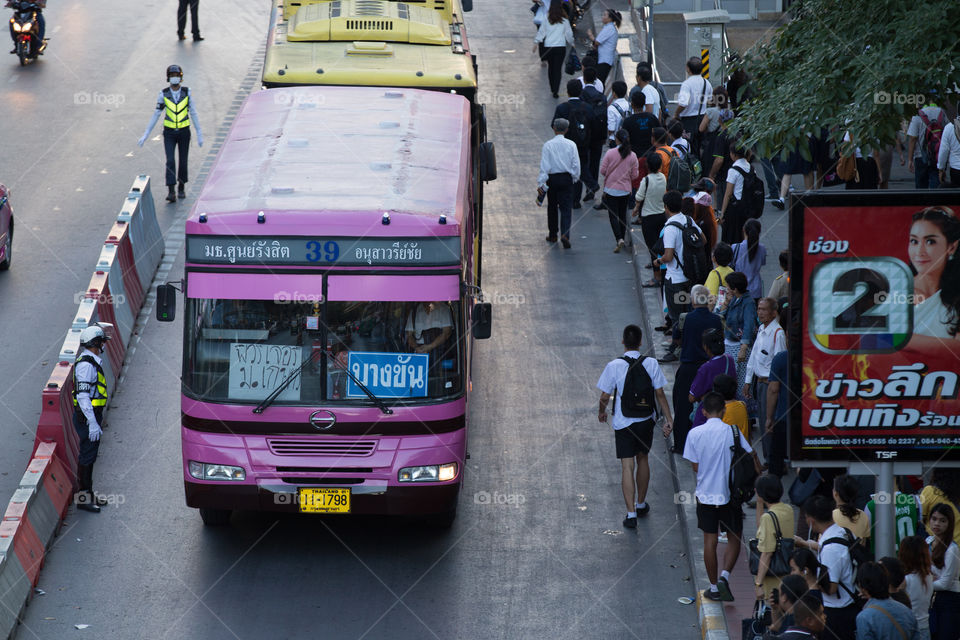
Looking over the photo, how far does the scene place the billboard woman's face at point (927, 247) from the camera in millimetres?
8633

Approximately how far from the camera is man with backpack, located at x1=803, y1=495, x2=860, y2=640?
8.47 meters

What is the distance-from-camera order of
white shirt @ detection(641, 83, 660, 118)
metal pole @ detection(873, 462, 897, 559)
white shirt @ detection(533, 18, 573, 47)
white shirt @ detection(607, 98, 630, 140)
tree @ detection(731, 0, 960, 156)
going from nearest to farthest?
1. metal pole @ detection(873, 462, 897, 559)
2. tree @ detection(731, 0, 960, 156)
3. white shirt @ detection(641, 83, 660, 118)
4. white shirt @ detection(607, 98, 630, 140)
5. white shirt @ detection(533, 18, 573, 47)

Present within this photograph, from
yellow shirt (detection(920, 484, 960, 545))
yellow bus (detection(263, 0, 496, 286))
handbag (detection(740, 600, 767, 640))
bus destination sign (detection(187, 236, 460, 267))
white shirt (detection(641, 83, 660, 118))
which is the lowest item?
handbag (detection(740, 600, 767, 640))

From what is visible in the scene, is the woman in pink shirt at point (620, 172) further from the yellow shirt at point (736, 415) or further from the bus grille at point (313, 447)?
the bus grille at point (313, 447)

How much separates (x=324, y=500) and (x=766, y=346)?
417 centimetres

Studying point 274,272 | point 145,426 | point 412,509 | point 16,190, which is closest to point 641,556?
point 412,509

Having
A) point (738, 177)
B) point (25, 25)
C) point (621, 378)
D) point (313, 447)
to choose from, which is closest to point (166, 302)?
point (313, 447)

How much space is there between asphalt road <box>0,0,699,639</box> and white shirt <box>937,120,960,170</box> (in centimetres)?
420

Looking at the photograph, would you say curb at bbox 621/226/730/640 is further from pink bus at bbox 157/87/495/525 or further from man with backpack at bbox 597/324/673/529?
pink bus at bbox 157/87/495/525

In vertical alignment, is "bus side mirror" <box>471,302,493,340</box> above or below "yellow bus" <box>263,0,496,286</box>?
below

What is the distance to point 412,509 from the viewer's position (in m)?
11.4

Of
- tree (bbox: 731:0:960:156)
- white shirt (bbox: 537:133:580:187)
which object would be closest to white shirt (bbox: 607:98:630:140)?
white shirt (bbox: 537:133:580:187)

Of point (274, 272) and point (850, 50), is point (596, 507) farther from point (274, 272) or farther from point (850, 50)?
point (850, 50)

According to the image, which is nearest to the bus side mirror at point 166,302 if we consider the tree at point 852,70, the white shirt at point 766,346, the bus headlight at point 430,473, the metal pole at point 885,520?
the bus headlight at point 430,473
